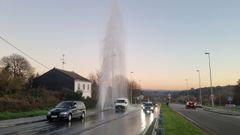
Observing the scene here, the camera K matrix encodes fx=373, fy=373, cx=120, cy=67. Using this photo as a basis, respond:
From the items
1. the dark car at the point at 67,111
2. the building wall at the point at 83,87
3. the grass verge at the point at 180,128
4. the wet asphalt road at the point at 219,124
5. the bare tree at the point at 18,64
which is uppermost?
the bare tree at the point at 18,64

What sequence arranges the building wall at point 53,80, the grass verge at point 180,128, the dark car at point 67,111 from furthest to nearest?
the building wall at point 53,80 → the dark car at point 67,111 → the grass verge at point 180,128

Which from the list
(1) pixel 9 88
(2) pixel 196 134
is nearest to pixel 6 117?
(2) pixel 196 134

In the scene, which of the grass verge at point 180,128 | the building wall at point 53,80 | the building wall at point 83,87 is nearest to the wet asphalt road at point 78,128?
the grass verge at point 180,128

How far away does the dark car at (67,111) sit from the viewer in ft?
100

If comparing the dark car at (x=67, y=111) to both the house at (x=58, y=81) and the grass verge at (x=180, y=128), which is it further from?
the house at (x=58, y=81)

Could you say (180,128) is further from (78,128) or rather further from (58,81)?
(58,81)

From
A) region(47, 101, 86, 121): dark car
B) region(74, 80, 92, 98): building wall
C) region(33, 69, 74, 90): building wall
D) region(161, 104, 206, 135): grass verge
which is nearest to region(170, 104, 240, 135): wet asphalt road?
region(161, 104, 206, 135): grass verge

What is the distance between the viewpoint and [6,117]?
101ft

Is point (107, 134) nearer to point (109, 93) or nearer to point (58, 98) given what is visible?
point (58, 98)

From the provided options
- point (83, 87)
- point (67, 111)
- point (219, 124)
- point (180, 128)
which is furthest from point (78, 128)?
point (83, 87)

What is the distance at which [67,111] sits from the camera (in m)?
31.4

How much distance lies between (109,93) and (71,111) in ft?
196

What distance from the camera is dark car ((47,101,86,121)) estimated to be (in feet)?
100

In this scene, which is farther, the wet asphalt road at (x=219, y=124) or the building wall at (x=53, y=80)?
the building wall at (x=53, y=80)
